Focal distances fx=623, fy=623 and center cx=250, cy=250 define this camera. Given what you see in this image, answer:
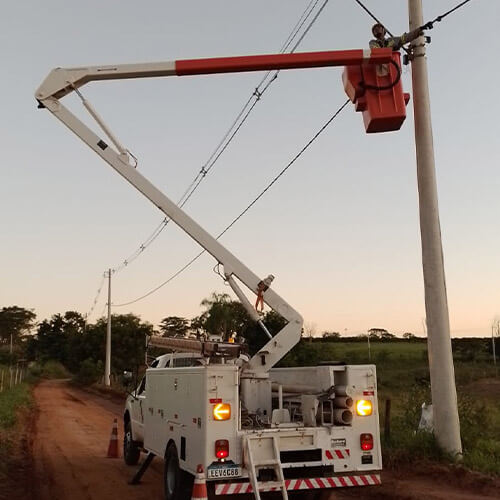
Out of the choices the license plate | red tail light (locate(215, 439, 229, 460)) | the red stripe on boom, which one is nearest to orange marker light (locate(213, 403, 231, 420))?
red tail light (locate(215, 439, 229, 460))

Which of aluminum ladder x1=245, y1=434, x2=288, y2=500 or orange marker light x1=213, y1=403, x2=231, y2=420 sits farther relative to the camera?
orange marker light x1=213, y1=403, x2=231, y2=420

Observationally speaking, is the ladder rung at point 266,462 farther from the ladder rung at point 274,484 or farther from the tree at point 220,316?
the tree at point 220,316

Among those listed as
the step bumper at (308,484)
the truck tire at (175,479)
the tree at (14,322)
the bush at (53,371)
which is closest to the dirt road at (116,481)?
the truck tire at (175,479)

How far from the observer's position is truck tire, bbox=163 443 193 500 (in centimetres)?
809

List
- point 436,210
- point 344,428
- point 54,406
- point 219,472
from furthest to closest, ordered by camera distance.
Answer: point 54,406, point 436,210, point 344,428, point 219,472

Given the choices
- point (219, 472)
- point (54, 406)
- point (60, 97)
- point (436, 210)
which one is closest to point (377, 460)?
point (219, 472)

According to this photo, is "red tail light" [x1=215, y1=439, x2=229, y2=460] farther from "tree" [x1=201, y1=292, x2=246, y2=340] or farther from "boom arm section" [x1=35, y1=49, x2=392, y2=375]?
"tree" [x1=201, y1=292, x2=246, y2=340]

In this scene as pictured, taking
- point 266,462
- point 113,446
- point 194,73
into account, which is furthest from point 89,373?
point 266,462

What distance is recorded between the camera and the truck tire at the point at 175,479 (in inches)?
318

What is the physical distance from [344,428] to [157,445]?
333cm

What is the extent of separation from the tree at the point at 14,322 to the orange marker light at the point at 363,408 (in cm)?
11660

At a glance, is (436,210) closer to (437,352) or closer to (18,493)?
(437,352)

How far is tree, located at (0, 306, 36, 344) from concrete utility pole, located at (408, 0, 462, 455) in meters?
114

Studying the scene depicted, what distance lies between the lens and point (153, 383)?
10281 millimetres
